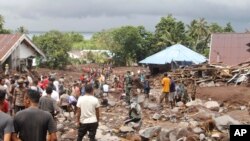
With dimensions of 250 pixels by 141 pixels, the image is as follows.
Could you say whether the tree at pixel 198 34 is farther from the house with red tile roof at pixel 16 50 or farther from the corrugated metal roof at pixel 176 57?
the house with red tile roof at pixel 16 50

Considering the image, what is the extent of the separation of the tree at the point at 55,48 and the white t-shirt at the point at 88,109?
37342 mm

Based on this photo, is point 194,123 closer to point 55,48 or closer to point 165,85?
point 165,85

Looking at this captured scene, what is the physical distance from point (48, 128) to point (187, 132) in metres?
6.65

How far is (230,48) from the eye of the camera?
1389 inches

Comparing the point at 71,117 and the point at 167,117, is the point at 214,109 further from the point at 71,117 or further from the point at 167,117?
the point at 71,117

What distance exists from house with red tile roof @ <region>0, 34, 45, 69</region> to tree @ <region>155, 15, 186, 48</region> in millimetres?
24337

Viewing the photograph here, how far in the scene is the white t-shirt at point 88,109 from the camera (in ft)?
32.2

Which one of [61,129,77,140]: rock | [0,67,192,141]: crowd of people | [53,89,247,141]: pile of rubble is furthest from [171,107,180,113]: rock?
[61,129,77,140]: rock

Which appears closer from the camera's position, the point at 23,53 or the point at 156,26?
the point at 23,53

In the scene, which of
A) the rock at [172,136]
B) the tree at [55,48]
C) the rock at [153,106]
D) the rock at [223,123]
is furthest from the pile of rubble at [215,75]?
the tree at [55,48]

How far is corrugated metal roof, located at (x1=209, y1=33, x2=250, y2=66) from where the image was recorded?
3403 centimetres

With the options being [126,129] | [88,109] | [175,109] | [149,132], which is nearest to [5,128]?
[88,109]

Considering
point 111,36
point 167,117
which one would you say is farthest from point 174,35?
point 167,117

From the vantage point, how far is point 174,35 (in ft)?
181
